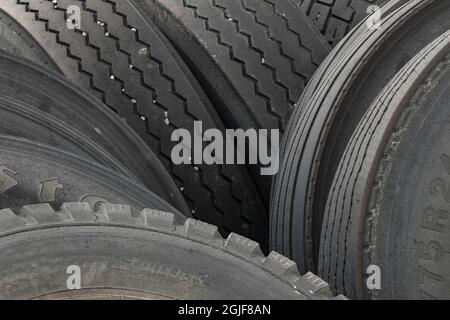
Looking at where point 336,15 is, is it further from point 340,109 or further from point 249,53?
point 340,109

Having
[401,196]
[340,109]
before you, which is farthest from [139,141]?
[401,196]

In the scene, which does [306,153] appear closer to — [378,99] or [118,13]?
[378,99]

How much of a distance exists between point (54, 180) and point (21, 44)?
40.3 inches

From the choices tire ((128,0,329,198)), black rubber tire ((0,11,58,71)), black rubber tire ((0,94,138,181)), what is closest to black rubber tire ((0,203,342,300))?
black rubber tire ((0,94,138,181))

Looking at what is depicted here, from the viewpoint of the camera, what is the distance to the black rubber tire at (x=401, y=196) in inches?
86.4

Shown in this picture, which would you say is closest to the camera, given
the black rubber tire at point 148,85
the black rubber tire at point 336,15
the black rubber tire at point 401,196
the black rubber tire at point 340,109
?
the black rubber tire at point 401,196

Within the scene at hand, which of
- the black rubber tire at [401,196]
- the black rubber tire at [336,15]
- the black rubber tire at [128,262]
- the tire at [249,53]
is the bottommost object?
the black rubber tire at [128,262]

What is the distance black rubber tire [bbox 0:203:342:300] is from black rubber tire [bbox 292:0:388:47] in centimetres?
158

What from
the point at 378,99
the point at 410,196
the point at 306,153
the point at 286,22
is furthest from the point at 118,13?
the point at 410,196

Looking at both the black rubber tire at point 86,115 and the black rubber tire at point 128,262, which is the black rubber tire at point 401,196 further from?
the black rubber tire at point 86,115

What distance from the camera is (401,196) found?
2240 millimetres

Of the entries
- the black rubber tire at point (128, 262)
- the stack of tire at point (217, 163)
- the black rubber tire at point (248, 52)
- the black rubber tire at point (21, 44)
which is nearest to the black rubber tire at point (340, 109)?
the stack of tire at point (217, 163)

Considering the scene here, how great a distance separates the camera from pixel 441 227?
221cm

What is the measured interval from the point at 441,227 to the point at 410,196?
0.11 meters
